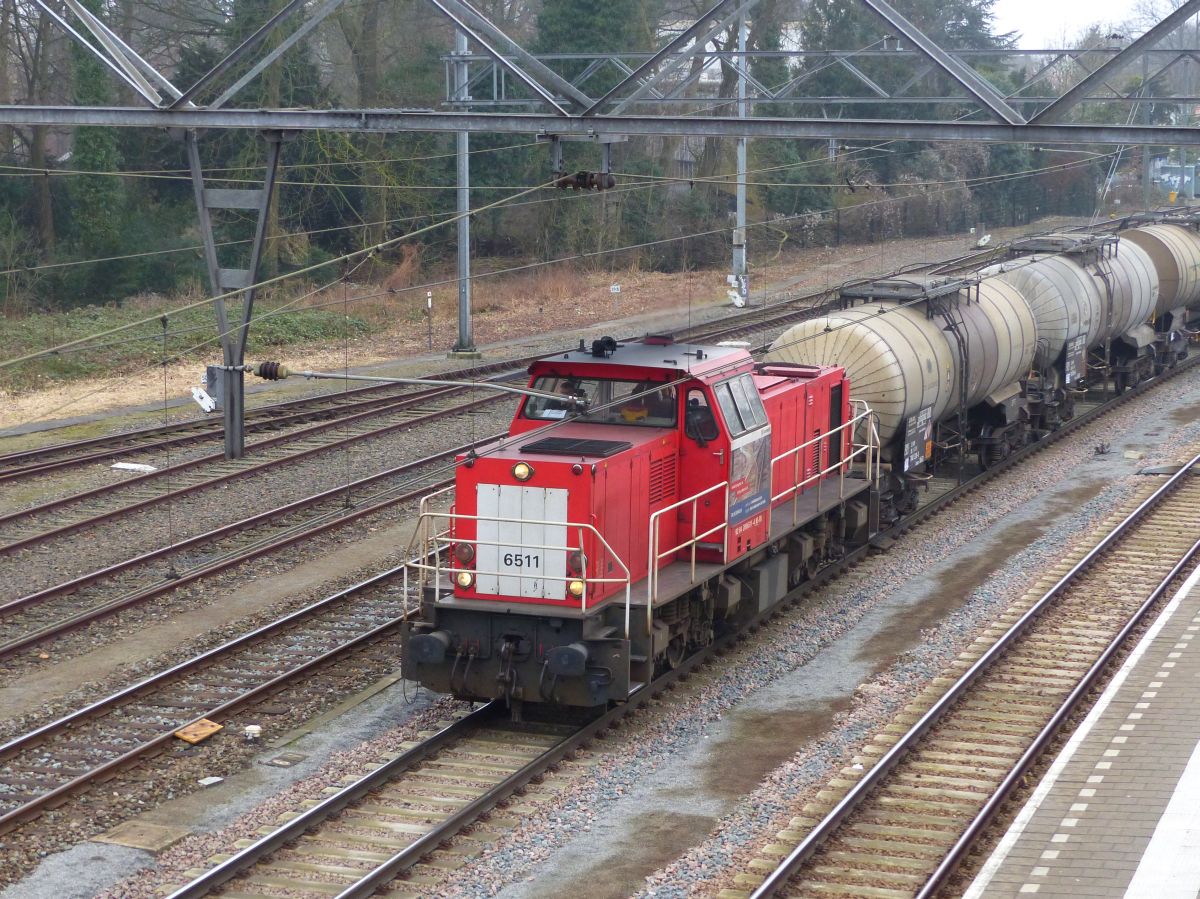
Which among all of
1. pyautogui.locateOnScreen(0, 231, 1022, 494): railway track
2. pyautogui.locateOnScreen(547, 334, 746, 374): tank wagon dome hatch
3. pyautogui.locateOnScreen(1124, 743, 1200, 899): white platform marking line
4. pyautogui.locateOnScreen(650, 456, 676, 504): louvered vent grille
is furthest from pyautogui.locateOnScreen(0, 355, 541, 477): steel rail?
pyautogui.locateOnScreen(1124, 743, 1200, 899): white platform marking line

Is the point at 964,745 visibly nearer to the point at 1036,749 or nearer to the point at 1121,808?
the point at 1036,749

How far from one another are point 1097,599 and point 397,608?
8408 mm

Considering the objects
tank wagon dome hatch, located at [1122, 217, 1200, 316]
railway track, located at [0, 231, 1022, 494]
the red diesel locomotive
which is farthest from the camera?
tank wagon dome hatch, located at [1122, 217, 1200, 316]

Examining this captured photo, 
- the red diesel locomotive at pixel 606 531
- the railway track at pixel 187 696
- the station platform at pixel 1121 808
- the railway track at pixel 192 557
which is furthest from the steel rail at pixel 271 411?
the station platform at pixel 1121 808

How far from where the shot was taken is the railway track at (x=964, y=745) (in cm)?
1020

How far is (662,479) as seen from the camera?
543 inches

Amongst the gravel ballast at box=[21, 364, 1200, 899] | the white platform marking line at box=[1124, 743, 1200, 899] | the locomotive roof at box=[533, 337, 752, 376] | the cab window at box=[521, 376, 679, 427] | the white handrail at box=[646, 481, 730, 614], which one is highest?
the locomotive roof at box=[533, 337, 752, 376]

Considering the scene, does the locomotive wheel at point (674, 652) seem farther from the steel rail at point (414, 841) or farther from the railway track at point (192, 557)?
the railway track at point (192, 557)

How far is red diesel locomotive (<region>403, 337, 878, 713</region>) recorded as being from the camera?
12.5m

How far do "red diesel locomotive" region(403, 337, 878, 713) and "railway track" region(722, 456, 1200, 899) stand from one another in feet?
7.48

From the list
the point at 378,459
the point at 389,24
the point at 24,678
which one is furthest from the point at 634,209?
the point at 24,678

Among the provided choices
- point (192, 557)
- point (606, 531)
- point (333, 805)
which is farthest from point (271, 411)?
point (333, 805)

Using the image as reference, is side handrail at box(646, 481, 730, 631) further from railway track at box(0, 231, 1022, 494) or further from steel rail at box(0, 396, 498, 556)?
steel rail at box(0, 396, 498, 556)

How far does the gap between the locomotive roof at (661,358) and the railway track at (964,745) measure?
3.77 meters
